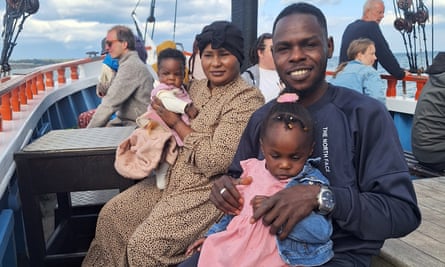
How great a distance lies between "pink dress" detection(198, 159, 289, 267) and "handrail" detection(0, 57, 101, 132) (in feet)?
5.75

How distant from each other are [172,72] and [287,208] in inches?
54.5

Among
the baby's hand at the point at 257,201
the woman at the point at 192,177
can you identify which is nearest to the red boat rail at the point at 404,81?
the woman at the point at 192,177

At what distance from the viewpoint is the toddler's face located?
59.9 inches

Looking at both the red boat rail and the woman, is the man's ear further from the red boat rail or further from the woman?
the red boat rail

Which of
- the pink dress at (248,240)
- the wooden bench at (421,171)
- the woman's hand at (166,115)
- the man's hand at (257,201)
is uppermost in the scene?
the woman's hand at (166,115)

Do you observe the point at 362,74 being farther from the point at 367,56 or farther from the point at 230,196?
the point at 230,196

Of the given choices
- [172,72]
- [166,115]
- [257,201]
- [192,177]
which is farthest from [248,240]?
[172,72]

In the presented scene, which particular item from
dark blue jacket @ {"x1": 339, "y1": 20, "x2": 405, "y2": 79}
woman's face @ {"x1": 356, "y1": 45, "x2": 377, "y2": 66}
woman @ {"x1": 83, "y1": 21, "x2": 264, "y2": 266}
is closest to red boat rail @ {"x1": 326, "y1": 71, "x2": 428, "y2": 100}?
dark blue jacket @ {"x1": 339, "y1": 20, "x2": 405, "y2": 79}

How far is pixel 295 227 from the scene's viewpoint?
4.75 ft

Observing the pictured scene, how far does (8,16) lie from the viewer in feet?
26.4

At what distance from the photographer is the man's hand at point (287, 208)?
56.4 inches

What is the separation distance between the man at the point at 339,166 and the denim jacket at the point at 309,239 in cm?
3

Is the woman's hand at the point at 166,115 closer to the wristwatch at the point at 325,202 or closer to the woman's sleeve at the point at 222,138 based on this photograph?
the woman's sleeve at the point at 222,138

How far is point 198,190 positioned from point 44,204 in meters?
1.98
